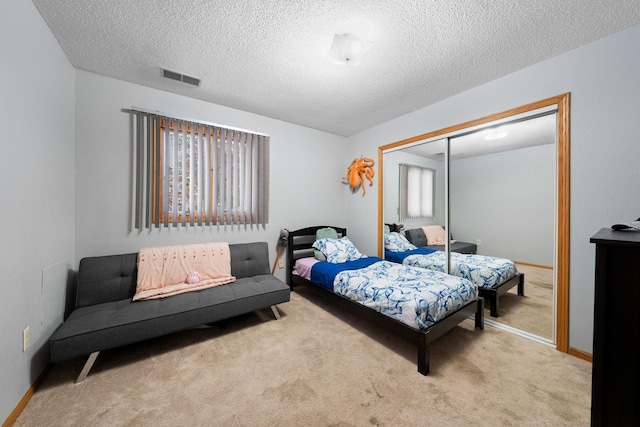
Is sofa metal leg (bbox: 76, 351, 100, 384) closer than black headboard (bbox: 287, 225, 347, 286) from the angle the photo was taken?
Yes

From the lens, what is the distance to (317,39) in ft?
5.94

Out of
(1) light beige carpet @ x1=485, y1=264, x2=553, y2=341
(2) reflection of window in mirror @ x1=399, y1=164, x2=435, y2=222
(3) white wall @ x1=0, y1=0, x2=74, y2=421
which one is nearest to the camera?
(3) white wall @ x1=0, y1=0, x2=74, y2=421

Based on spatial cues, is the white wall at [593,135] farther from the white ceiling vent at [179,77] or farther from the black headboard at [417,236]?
the white ceiling vent at [179,77]

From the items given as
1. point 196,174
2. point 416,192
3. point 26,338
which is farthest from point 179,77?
point 416,192

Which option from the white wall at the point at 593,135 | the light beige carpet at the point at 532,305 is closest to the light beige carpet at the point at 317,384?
the light beige carpet at the point at 532,305

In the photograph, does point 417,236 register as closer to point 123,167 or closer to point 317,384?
point 317,384

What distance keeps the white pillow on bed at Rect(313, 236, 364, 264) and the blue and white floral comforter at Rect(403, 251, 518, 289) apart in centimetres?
104

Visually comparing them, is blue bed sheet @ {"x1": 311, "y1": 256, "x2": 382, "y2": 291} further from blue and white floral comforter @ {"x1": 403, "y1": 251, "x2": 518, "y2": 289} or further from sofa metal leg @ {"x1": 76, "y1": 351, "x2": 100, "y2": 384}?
sofa metal leg @ {"x1": 76, "y1": 351, "x2": 100, "y2": 384}

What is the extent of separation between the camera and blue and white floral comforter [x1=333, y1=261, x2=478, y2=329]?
5.92ft

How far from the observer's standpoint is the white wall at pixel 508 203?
85.4 inches

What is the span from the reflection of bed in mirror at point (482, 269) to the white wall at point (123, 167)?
77.9 inches

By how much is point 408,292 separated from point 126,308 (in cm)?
242

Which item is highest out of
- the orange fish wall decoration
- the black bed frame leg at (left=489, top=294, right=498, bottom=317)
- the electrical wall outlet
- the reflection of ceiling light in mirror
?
the reflection of ceiling light in mirror

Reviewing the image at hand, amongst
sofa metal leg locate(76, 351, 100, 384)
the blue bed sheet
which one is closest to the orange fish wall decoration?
the blue bed sheet
